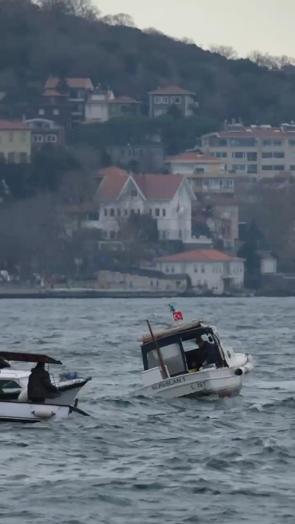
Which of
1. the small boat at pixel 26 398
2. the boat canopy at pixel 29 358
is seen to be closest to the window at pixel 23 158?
the boat canopy at pixel 29 358

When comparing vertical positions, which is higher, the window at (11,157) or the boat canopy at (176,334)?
the boat canopy at (176,334)

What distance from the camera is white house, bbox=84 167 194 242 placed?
18075 centimetres

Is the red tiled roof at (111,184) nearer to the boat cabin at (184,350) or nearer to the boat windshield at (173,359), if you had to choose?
the boat cabin at (184,350)

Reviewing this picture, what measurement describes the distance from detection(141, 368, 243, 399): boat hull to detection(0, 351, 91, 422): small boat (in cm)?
326

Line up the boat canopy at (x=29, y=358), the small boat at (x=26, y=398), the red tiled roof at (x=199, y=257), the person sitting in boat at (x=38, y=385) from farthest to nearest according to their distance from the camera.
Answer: the red tiled roof at (x=199, y=257), the boat canopy at (x=29, y=358), the person sitting in boat at (x=38, y=385), the small boat at (x=26, y=398)

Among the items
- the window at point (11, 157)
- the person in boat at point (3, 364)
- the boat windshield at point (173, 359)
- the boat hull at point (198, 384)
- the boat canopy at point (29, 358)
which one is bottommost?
the window at point (11, 157)

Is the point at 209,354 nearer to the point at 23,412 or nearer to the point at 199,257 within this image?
the point at 23,412

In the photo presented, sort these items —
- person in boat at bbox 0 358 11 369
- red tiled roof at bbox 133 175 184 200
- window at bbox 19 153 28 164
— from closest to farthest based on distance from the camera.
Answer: person in boat at bbox 0 358 11 369 < red tiled roof at bbox 133 175 184 200 < window at bbox 19 153 28 164

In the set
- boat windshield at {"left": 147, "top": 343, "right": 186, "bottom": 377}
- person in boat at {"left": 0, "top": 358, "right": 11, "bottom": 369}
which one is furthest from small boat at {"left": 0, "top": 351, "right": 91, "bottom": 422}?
boat windshield at {"left": 147, "top": 343, "right": 186, "bottom": 377}

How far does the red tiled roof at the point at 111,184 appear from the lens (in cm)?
18238

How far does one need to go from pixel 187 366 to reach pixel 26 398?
20.0 ft

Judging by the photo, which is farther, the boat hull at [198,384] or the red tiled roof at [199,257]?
the red tiled roof at [199,257]

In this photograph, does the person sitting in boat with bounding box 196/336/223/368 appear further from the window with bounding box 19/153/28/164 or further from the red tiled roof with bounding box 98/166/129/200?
the window with bounding box 19/153/28/164

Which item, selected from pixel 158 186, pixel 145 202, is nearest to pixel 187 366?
pixel 145 202
